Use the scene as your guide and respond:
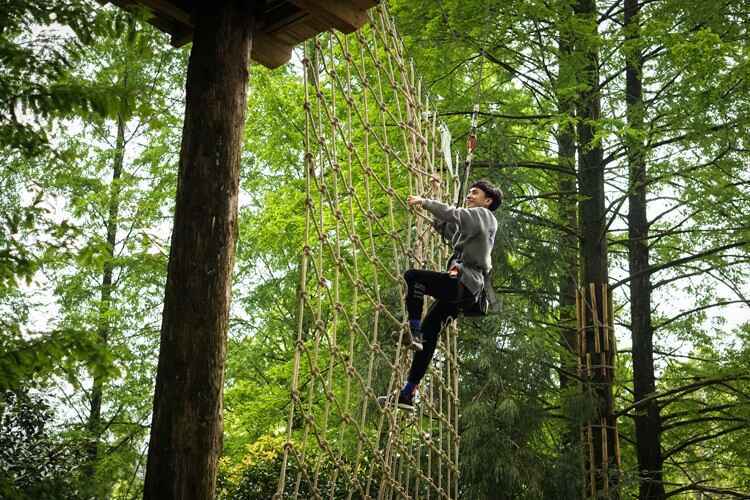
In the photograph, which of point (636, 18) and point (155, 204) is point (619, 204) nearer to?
point (636, 18)

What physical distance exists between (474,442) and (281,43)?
383 centimetres

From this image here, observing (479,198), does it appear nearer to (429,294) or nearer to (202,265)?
(429,294)

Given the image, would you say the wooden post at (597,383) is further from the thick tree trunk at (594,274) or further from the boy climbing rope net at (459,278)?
the boy climbing rope net at (459,278)

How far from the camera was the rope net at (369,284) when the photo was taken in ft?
9.68

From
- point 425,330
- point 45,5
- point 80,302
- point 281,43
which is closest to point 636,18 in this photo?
point 425,330

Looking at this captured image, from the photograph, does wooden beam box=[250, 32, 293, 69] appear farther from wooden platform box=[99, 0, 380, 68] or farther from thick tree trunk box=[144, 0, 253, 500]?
thick tree trunk box=[144, 0, 253, 500]

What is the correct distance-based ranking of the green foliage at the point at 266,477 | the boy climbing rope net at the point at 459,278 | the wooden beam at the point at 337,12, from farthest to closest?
1. the green foliage at the point at 266,477
2. the boy climbing rope net at the point at 459,278
3. the wooden beam at the point at 337,12

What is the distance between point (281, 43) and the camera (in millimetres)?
2869

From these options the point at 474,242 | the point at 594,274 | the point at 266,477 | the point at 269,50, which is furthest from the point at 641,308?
the point at 269,50

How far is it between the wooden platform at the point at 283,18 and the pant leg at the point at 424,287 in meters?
1.03

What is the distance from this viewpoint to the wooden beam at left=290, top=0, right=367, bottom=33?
2596 mm

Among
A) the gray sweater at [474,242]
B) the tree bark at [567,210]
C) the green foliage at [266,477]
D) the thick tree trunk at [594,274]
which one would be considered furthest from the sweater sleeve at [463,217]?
the green foliage at [266,477]

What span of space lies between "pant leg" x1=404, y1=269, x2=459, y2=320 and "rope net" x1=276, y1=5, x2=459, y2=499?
0.08m

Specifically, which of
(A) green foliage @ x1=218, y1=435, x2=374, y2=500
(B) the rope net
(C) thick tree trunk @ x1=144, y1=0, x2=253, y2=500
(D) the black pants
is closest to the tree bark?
(B) the rope net
